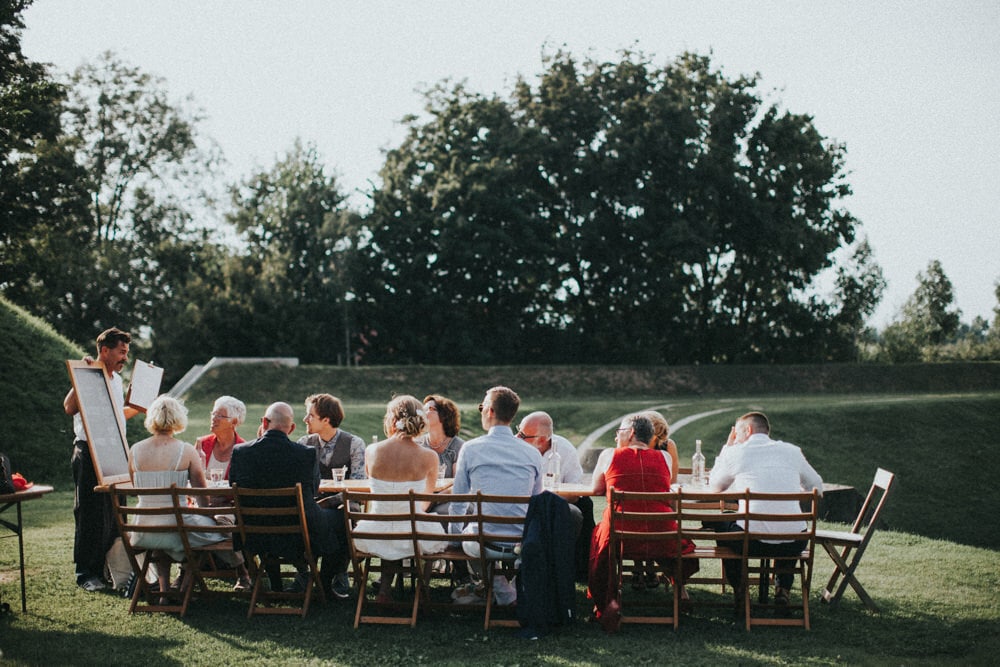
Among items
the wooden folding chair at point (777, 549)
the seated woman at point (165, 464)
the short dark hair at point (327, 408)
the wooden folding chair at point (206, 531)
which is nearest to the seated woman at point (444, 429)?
the short dark hair at point (327, 408)

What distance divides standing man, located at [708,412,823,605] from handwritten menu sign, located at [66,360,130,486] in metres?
5.05

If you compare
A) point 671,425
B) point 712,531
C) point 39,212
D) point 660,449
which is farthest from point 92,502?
point 39,212

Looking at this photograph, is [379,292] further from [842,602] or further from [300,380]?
[842,602]

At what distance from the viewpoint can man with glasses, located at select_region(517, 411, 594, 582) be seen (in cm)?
788

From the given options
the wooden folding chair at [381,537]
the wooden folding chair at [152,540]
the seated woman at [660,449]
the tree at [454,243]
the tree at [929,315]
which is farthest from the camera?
the tree at [929,315]

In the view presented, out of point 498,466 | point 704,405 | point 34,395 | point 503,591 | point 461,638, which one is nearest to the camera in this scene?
point 461,638

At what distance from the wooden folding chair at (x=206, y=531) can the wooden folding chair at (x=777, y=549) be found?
12.9 feet

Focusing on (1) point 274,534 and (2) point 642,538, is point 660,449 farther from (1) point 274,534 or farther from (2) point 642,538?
(1) point 274,534

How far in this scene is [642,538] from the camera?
6.75 m

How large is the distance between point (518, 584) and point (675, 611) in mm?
1190

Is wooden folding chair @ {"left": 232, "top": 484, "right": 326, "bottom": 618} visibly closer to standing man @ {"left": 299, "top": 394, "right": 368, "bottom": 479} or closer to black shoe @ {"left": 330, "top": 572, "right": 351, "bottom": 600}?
black shoe @ {"left": 330, "top": 572, "right": 351, "bottom": 600}

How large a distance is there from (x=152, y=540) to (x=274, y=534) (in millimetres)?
1022

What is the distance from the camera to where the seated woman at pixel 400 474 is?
6.93 m

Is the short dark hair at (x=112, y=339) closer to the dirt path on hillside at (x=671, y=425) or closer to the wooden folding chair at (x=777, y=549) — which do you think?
the wooden folding chair at (x=777, y=549)
